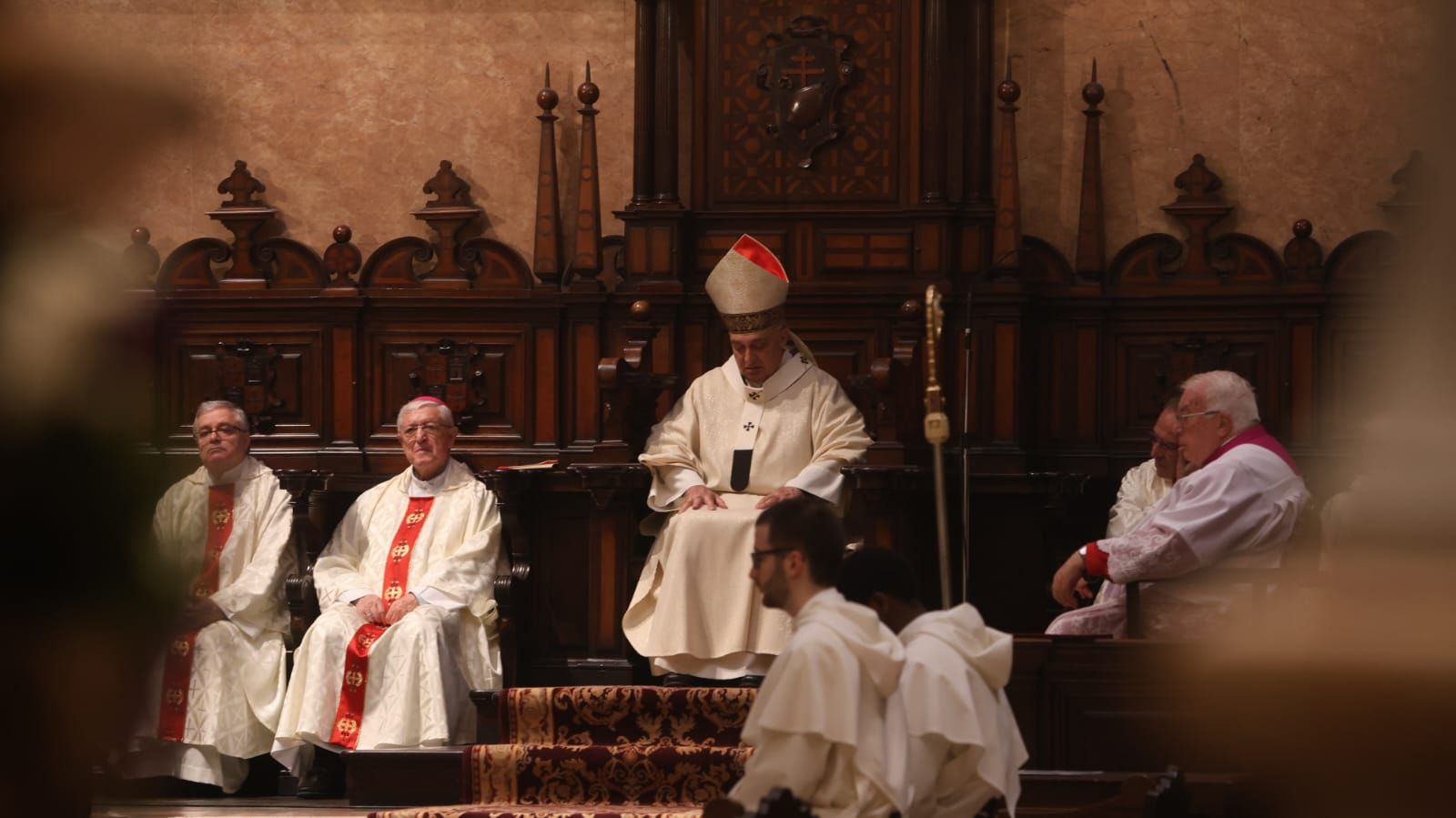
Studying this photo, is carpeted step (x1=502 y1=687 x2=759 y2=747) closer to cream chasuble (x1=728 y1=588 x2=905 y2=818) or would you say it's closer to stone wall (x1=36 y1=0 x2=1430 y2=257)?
cream chasuble (x1=728 y1=588 x2=905 y2=818)

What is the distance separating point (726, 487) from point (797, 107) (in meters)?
1.83

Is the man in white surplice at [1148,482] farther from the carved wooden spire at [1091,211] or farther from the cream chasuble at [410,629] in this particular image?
the cream chasuble at [410,629]

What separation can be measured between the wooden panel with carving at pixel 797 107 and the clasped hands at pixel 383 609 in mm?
2371

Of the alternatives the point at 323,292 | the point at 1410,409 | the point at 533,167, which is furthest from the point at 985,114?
the point at 1410,409

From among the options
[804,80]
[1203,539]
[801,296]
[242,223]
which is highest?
[804,80]

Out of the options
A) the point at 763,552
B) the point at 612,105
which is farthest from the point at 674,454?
the point at 763,552

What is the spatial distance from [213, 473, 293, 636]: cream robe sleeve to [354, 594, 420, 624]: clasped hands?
0.42 meters

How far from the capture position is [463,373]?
7902mm

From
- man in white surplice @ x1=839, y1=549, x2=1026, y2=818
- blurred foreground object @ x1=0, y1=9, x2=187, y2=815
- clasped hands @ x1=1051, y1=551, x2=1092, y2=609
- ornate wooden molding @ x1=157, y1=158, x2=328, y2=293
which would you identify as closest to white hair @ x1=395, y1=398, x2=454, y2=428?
ornate wooden molding @ x1=157, y1=158, x2=328, y2=293

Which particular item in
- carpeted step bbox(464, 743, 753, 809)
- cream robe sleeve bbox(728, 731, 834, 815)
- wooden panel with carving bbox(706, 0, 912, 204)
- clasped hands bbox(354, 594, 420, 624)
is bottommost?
carpeted step bbox(464, 743, 753, 809)

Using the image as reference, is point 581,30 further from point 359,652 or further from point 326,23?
point 359,652

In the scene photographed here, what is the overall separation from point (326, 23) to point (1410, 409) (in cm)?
835

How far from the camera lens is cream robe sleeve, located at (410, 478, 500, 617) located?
686 cm

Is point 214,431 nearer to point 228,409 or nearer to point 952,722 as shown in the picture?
point 228,409
